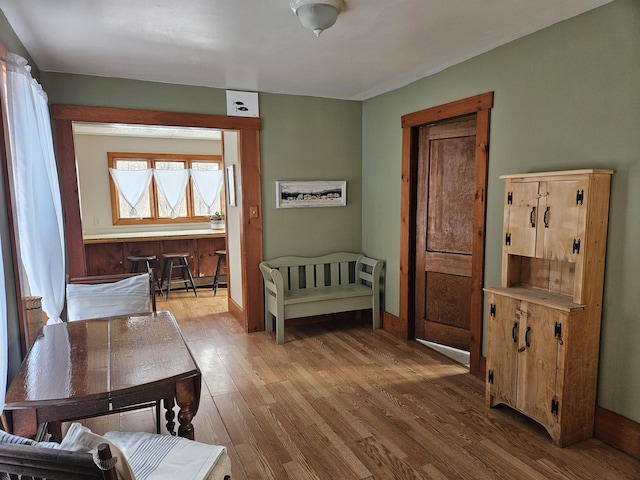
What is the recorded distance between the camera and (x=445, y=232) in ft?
12.4

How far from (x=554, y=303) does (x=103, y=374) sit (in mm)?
2289

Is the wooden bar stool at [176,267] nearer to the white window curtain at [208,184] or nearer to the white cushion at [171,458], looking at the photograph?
the white window curtain at [208,184]

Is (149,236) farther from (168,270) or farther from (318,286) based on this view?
(318,286)

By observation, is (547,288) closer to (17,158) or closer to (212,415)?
(212,415)

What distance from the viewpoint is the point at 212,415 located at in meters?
2.77

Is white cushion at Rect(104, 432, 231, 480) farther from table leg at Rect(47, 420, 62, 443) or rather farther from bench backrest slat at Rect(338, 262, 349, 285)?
bench backrest slat at Rect(338, 262, 349, 285)

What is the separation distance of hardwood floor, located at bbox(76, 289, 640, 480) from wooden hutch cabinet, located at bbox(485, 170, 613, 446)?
225 millimetres

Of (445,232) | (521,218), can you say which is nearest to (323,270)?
(445,232)

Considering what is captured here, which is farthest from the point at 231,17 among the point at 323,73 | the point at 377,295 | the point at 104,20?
the point at 377,295

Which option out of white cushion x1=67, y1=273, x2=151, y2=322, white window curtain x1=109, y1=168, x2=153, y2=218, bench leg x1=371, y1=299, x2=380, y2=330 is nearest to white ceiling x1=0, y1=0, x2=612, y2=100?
white cushion x1=67, y1=273, x2=151, y2=322

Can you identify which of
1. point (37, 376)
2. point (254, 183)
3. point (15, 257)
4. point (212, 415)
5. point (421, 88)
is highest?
point (421, 88)

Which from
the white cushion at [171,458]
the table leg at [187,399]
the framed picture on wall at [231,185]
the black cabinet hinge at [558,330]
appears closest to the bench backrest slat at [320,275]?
the framed picture on wall at [231,185]

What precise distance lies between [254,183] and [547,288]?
9.25 ft

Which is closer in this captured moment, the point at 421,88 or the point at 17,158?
the point at 17,158
